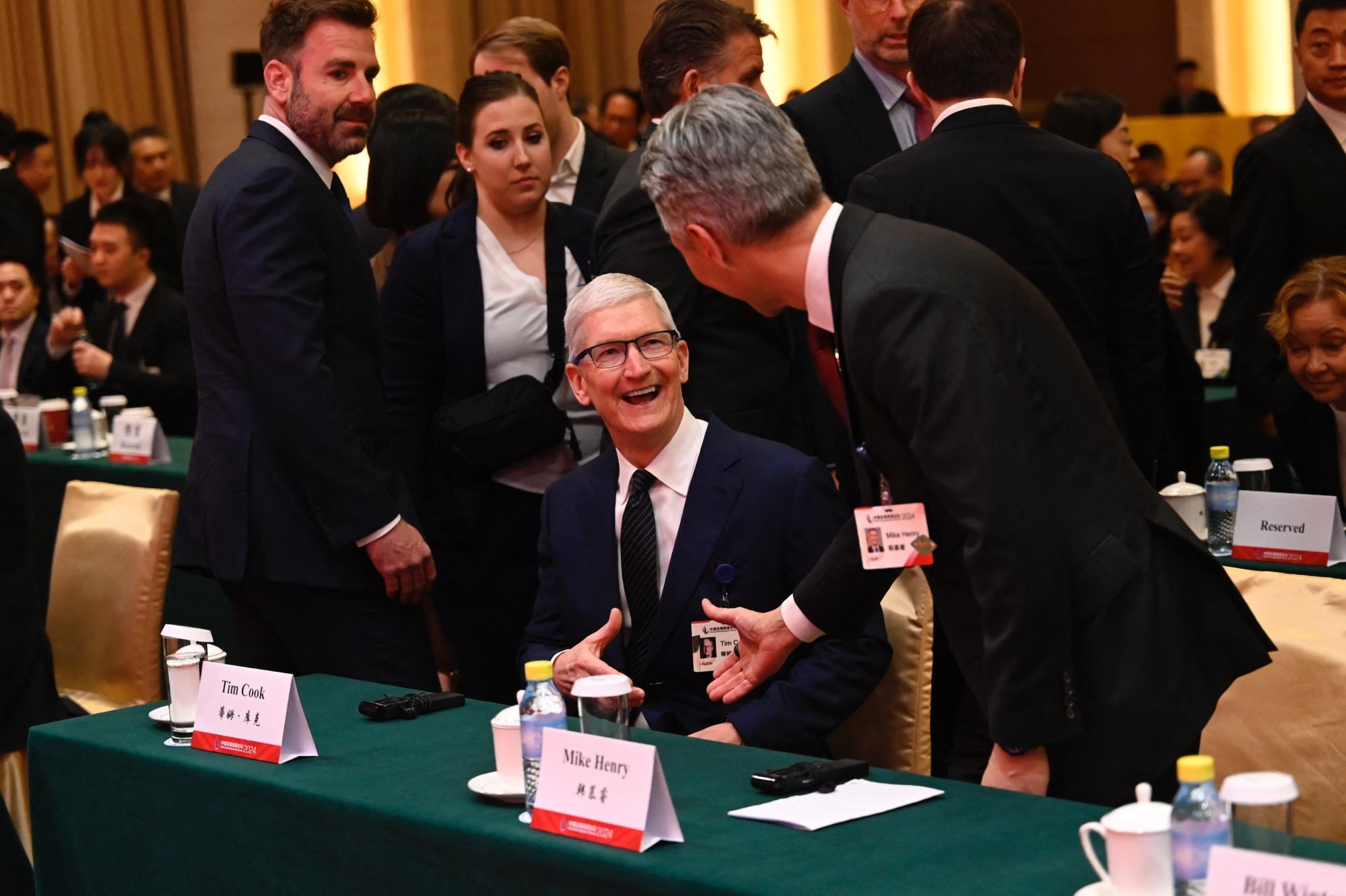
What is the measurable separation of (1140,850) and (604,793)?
548 mm

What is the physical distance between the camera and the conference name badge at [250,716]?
208 centimetres

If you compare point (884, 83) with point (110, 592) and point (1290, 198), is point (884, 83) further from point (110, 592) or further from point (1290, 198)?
point (110, 592)

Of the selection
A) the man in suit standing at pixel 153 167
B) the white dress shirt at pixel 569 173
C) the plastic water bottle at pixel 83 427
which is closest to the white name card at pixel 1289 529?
the white dress shirt at pixel 569 173

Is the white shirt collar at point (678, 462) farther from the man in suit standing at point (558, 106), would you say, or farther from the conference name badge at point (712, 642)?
the man in suit standing at point (558, 106)

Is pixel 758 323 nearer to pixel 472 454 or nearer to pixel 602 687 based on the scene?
pixel 472 454

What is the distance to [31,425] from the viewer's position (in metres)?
4.94

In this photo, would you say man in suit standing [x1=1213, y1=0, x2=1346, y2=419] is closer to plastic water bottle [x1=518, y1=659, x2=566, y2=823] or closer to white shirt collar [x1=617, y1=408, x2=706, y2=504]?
white shirt collar [x1=617, y1=408, x2=706, y2=504]

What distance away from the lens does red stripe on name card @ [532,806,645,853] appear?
162 cm

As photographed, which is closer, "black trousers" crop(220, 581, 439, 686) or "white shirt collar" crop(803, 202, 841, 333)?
"white shirt collar" crop(803, 202, 841, 333)

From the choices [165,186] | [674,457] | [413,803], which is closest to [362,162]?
[165,186]

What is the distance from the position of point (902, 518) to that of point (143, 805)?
111 cm

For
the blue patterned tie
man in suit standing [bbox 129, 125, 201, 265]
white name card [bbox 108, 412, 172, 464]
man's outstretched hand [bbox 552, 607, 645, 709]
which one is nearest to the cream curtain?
man in suit standing [bbox 129, 125, 201, 265]

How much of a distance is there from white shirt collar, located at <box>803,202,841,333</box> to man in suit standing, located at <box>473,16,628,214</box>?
92.2 inches

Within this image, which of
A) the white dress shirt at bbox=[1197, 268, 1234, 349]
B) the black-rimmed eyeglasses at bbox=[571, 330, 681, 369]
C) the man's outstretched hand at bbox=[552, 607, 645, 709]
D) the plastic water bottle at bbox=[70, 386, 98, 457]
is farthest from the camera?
the white dress shirt at bbox=[1197, 268, 1234, 349]
